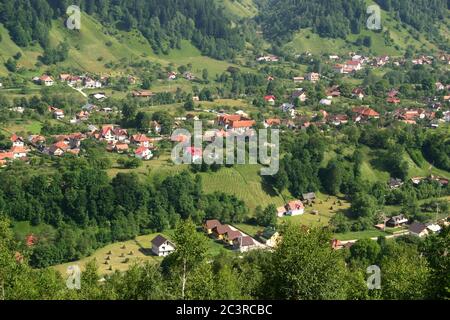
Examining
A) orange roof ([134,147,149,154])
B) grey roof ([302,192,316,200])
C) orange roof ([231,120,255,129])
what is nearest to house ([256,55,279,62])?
orange roof ([231,120,255,129])

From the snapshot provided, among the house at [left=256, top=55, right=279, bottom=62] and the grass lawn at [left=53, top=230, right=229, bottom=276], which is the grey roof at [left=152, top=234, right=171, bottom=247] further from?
the house at [left=256, top=55, right=279, bottom=62]

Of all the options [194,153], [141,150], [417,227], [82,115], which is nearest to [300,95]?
[82,115]

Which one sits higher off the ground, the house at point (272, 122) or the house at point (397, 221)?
the house at point (272, 122)

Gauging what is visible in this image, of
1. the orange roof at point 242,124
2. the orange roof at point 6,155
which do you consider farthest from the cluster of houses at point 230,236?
the orange roof at point 242,124

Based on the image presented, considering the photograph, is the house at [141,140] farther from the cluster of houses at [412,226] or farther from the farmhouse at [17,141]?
the cluster of houses at [412,226]

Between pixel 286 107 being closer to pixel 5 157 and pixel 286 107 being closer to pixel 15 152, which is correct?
pixel 15 152
